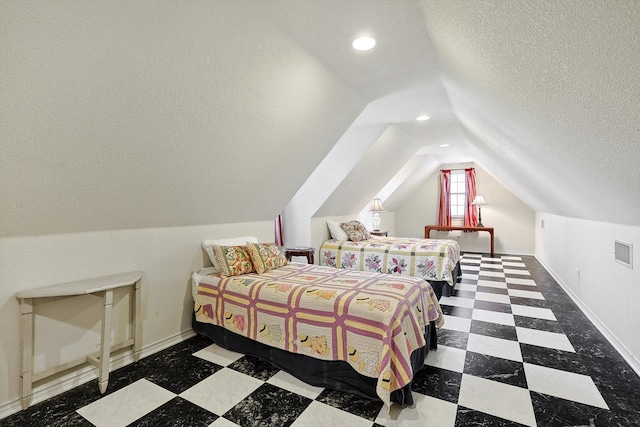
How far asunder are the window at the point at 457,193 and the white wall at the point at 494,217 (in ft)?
0.77

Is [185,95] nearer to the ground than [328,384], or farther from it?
farther from it

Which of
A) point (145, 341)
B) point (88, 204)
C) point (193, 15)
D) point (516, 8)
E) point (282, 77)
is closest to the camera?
point (516, 8)

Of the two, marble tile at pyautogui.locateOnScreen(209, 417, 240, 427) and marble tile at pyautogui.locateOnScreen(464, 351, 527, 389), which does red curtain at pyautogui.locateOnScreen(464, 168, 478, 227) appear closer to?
marble tile at pyautogui.locateOnScreen(464, 351, 527, 389)

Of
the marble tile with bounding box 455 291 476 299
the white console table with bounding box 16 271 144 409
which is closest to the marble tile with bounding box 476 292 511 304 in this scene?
the marble tile with bounding box 455 291 476 299

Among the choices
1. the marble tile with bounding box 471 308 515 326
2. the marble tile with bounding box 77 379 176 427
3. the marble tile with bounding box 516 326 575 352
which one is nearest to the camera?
the marble tile with bounding box 77 379 176 427

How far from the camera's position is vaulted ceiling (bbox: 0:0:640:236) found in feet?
3.48

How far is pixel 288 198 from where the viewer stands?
3543mm

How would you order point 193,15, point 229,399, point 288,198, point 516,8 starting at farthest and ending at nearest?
point 288,198 → point 229,399 → point 193,15 → point 516,8

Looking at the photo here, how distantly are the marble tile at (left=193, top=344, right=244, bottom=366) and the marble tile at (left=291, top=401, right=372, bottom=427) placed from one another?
0.84m

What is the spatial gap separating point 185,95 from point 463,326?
294cm

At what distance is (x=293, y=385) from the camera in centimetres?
186

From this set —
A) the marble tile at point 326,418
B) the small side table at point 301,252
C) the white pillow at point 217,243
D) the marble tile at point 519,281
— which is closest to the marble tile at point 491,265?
the marble tile at point 519,281

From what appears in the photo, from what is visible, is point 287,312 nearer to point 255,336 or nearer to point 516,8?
point 255,336

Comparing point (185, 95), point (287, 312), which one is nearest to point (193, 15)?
point (185, 95)
